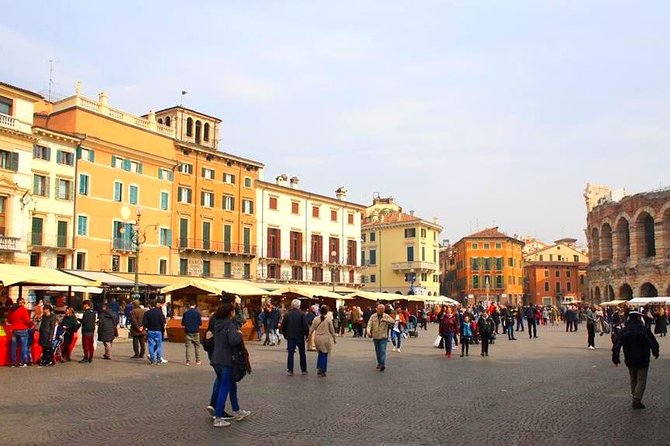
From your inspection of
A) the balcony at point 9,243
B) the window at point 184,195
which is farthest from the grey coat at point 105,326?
the window at point 184,195

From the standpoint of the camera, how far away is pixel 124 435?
7875mm

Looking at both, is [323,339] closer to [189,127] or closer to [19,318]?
[19,318]

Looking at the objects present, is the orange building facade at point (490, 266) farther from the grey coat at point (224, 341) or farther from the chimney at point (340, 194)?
the grey coat at point (224, 341)

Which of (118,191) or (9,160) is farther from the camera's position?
(118,191)

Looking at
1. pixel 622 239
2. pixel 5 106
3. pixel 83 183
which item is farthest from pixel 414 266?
pixel 5 106

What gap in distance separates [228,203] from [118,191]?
10.5m

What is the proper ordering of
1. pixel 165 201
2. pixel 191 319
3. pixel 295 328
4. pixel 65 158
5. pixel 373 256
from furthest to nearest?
pixel 373 256
pixel 165 201
pixel 65 158
pixel 191 319
pixel 295 328

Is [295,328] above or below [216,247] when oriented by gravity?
below

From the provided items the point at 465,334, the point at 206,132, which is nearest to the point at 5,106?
the point at 206,132

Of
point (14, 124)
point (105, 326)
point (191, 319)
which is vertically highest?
point (14, 124)

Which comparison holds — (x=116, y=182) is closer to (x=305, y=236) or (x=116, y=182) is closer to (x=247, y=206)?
(x=247, y=206)

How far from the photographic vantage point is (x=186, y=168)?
161ft

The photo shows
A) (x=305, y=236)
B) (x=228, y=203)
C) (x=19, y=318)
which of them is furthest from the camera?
(x=305, y=236)

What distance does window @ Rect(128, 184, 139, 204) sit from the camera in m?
44.4
